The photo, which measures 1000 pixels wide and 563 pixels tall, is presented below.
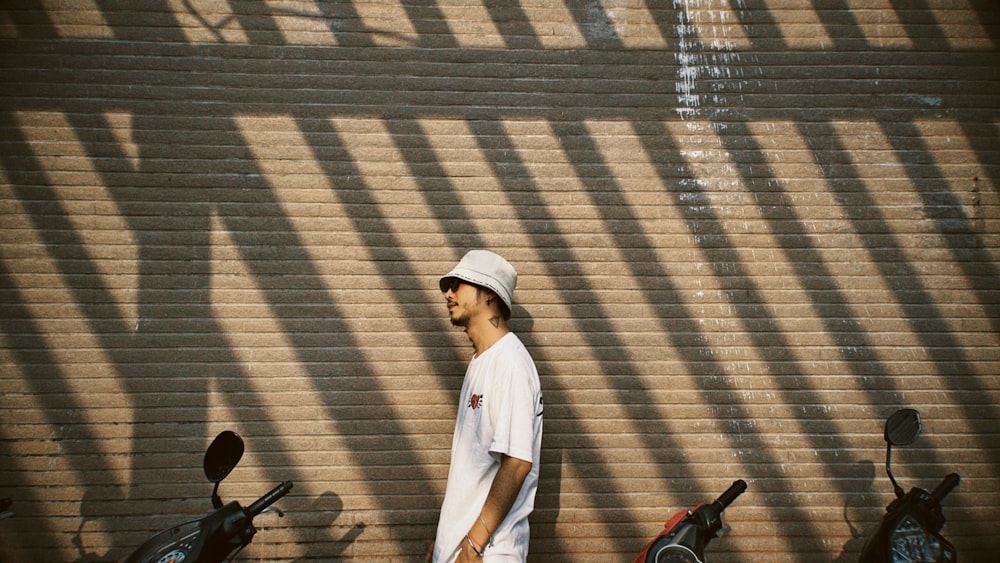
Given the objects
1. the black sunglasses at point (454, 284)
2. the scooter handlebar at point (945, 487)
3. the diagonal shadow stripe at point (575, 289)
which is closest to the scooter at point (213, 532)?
the black sunglasses at point (454, 284)

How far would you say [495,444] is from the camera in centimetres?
230

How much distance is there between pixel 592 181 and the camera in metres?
3.37

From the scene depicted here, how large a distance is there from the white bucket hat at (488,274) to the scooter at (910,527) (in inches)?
81.5

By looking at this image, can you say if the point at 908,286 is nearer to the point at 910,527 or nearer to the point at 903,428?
the point at 903,428

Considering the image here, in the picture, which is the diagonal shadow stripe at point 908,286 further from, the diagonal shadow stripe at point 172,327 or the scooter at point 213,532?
the scooter at point 213,532

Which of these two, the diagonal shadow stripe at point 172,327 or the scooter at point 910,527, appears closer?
the scooter at point 910,527

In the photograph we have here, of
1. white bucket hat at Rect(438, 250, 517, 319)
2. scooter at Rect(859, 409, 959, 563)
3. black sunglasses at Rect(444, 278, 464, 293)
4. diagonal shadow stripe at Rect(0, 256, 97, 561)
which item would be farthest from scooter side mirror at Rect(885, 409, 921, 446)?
diagonal shadow stripe at Rect(0, 256, 97, 561)

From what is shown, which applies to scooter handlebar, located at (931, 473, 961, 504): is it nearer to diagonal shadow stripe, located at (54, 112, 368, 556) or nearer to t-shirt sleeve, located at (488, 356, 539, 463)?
t-shirt sleeve, located at (488, 356, 539, 463)

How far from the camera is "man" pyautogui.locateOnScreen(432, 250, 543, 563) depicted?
2.27m

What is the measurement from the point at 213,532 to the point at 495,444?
1.28 metres

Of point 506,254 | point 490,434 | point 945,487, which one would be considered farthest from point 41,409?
point 945,487

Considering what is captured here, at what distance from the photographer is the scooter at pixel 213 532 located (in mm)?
2258

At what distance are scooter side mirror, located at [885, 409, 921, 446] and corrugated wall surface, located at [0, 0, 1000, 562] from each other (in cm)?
64

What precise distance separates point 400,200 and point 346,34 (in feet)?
3.64
